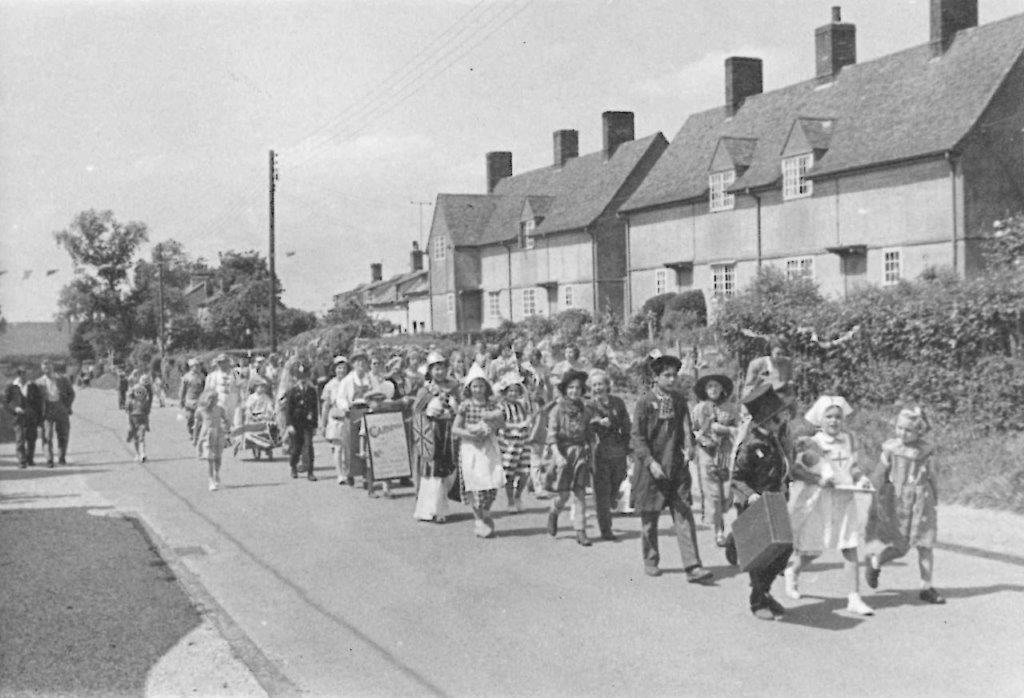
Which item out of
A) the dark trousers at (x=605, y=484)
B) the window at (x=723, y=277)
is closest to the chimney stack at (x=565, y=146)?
the window at (x=723, y=277)

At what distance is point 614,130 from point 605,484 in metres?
44.0

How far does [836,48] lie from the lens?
128 feet

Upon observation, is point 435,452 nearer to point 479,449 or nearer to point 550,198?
point 479,449

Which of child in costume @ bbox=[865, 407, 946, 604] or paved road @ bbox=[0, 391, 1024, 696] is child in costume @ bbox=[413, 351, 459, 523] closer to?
paved road @ bbox=[0, 391, 1024, 696]


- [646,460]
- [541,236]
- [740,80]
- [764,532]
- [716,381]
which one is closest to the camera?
[764,532]

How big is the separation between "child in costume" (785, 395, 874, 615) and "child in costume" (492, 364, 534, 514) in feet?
17.8

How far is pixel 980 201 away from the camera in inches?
1171

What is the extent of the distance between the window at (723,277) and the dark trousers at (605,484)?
2771 centimetres

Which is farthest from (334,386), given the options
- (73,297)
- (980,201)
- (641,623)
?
(73,297)

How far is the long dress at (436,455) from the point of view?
498 inches

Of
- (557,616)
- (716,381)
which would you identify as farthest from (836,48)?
(557,616)

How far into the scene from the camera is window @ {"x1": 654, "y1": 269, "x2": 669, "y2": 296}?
140ft

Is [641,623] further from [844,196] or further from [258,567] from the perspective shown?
[844,196]

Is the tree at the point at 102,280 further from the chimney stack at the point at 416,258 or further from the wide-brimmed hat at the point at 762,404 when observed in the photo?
the wide-brimmed hat at the point at 762,404
